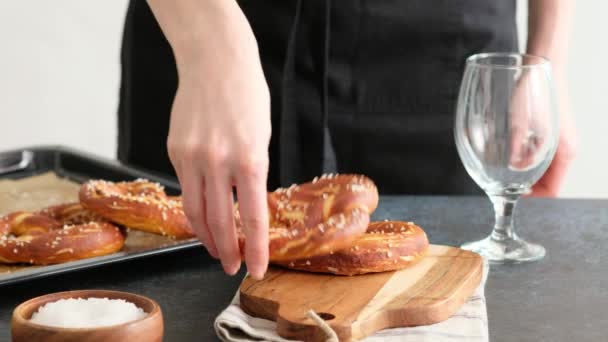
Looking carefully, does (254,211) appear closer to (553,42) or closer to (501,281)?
(501,281)

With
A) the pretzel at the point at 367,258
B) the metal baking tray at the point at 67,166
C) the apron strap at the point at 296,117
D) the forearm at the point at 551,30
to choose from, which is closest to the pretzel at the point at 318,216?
the pretzel at the point at 367,258

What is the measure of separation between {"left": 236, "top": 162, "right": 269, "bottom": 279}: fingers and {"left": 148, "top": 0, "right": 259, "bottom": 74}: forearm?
12 centimetres

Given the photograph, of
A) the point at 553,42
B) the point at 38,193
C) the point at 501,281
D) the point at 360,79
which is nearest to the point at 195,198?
the point at 501,281

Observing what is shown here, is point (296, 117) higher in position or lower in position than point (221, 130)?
lower

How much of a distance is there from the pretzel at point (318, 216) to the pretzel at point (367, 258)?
1 cm

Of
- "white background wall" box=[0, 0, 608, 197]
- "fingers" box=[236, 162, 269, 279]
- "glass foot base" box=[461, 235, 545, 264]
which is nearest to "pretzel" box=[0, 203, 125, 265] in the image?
"fingers" box=[236, 162, 269, 279]

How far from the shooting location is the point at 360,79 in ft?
5.67

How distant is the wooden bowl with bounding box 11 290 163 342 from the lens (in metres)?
0.84

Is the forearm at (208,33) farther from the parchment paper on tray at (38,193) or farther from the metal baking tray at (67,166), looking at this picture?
the metal baking tray at (67,166)

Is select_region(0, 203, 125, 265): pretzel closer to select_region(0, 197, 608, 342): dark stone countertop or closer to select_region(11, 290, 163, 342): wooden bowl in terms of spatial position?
select_region(0, 197, 608, 342): dark stone countertop

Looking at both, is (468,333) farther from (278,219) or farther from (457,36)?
(457,36)

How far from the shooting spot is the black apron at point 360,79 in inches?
66.1

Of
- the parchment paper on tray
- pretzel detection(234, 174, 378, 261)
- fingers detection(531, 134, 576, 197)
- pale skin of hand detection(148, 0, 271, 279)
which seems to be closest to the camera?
pale skin of hand detection(148, 0, 271, 279)

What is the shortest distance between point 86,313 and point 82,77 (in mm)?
2430
